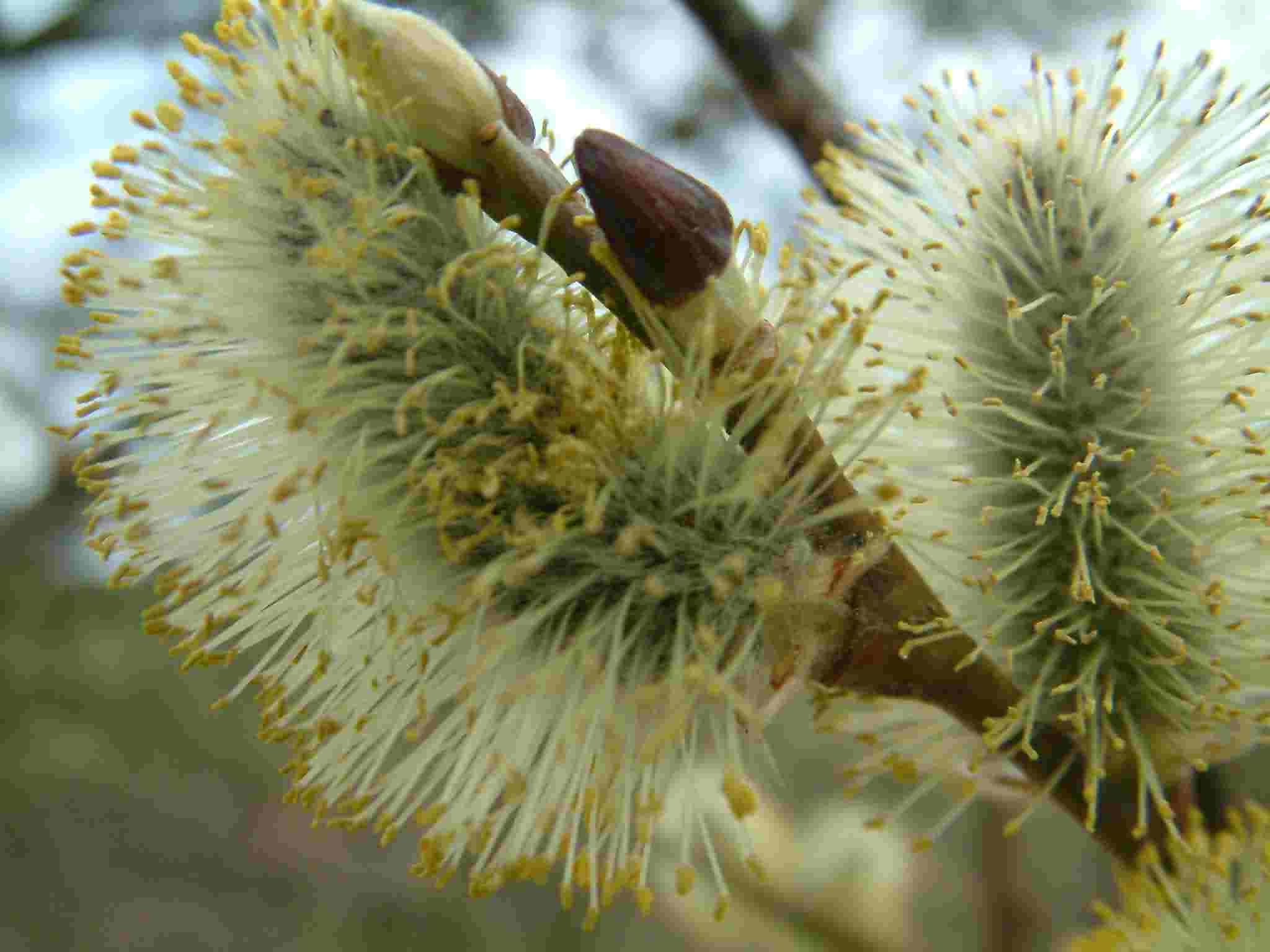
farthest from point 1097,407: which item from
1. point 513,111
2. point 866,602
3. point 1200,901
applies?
point 513,111

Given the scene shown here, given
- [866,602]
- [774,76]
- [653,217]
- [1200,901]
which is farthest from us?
[774,76]

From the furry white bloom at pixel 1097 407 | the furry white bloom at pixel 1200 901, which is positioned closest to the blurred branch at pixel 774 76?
the furry white bloom at pixel 1097 407

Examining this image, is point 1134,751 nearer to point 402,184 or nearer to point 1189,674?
point 1189,674

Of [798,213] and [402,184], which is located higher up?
[402,184]

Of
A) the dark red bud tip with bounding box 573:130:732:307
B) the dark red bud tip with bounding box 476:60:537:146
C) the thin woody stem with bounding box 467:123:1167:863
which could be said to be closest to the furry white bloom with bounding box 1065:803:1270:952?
the thin woody stem with bounding box 467:123:1167:863

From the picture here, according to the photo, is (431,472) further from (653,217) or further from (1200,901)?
(1200,901)

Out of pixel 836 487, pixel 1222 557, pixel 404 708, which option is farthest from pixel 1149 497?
pixel 404 708
